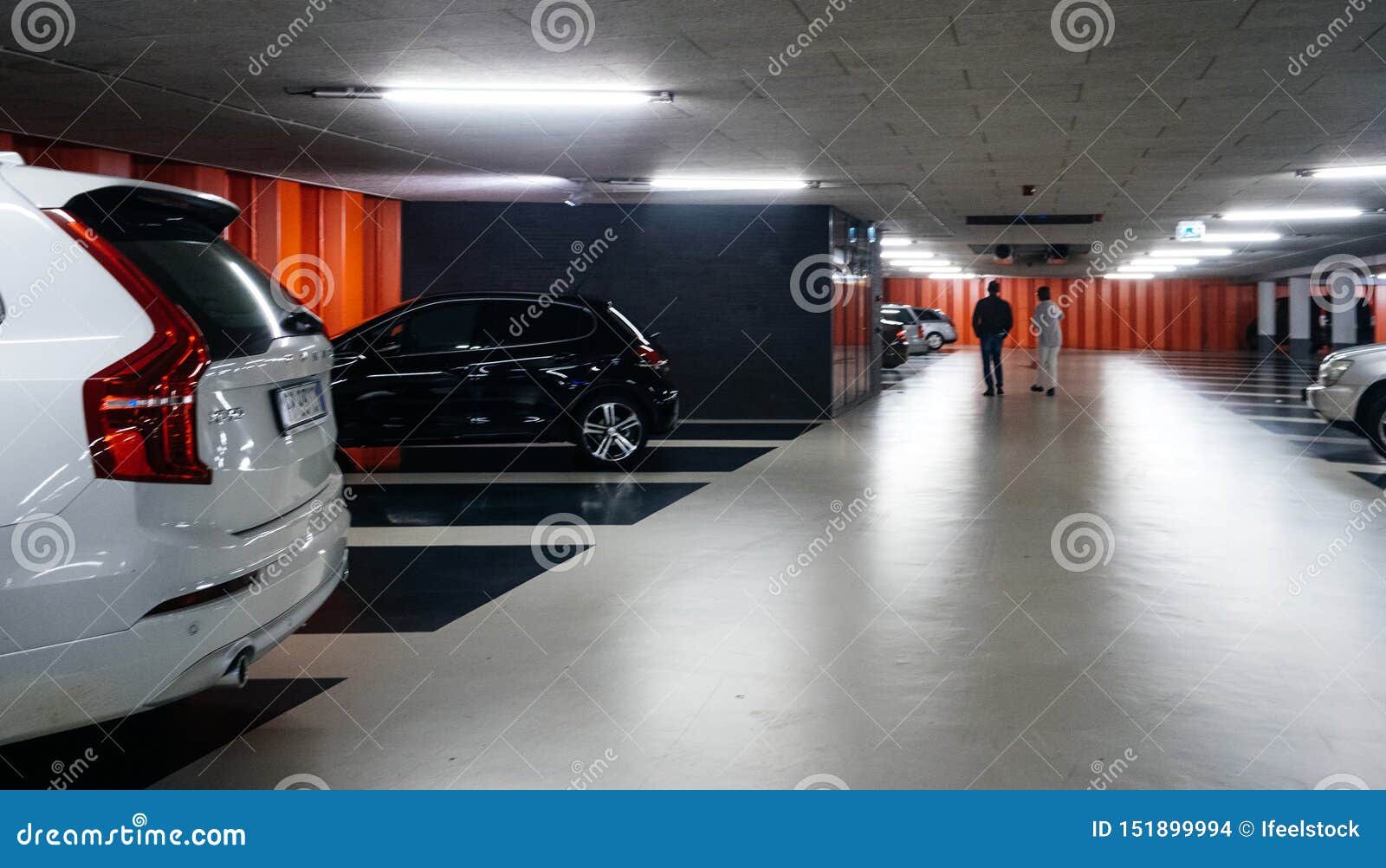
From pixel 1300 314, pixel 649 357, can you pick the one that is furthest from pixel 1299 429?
pixel 1300 314

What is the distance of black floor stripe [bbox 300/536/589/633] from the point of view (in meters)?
5.17

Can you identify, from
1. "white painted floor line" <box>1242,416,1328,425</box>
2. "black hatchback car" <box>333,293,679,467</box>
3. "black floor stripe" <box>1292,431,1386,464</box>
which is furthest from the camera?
"white painted floor line" <box>1242,416,1328,425</box>

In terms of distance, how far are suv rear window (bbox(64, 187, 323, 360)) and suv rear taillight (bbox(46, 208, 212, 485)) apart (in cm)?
6

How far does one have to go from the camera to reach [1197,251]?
83.9ft

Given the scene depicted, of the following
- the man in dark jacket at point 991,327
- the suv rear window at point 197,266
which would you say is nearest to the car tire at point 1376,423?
the man in dark jacket at point 991,327

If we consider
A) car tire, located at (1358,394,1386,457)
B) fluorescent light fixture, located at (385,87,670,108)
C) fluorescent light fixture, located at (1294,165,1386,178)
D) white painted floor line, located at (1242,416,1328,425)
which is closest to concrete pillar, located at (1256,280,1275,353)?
white painted floor line, located at (1242,416,1328,425)

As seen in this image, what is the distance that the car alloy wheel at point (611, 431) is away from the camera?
33.7 ft

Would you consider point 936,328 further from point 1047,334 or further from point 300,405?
point 300,405

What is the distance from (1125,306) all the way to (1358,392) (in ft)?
113

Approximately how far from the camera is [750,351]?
51.8ft

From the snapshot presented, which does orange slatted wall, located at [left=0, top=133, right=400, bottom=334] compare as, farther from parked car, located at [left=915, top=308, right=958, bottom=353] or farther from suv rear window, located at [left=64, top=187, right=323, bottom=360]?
parked car, located at [left=915, top=308, right=958, bottom=353]

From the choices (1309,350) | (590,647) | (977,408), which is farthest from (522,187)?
(1309,350)

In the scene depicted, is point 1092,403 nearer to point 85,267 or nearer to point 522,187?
point 522,187
